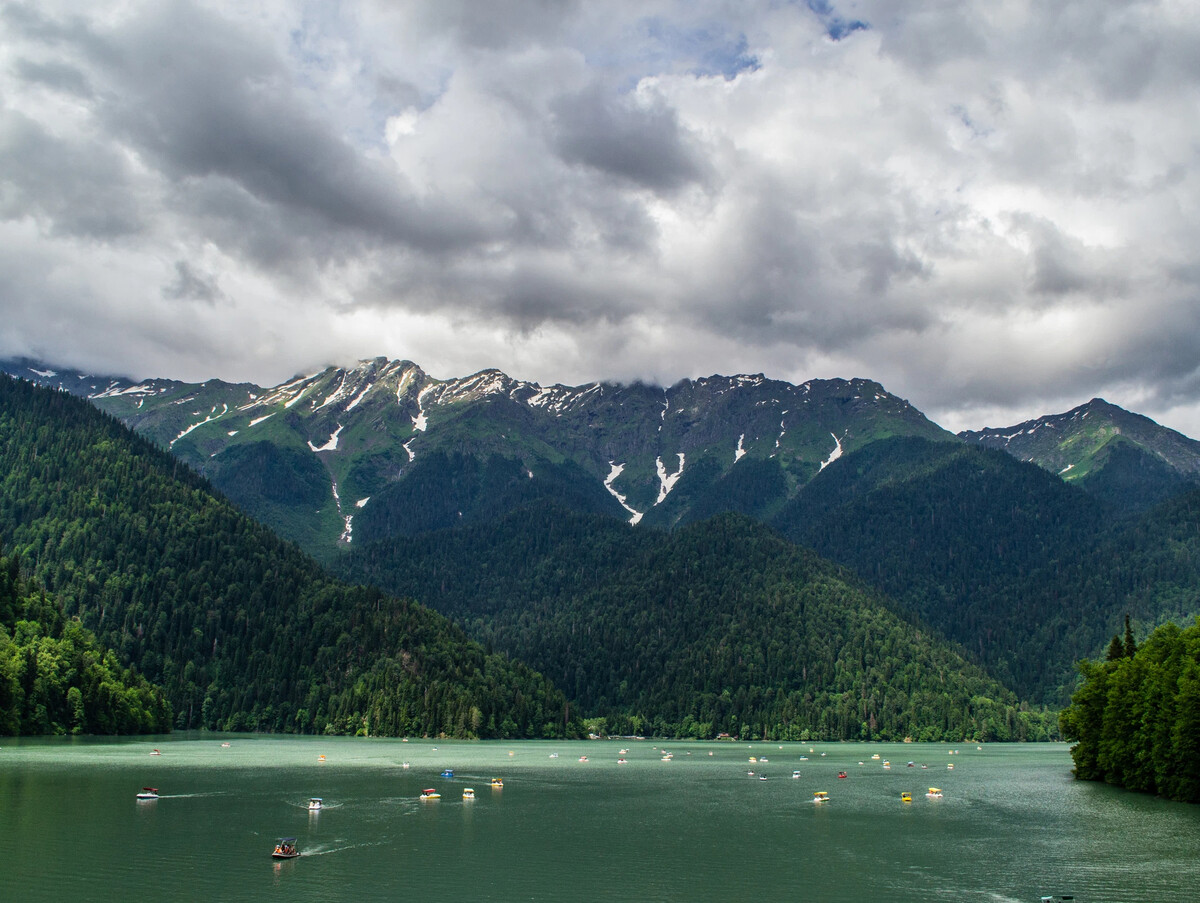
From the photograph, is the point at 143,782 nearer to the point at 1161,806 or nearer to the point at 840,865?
the point at 840,865

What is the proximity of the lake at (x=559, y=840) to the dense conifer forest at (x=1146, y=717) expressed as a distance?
473 centimetres

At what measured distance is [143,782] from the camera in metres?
137

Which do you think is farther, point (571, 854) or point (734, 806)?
point (734, 806)

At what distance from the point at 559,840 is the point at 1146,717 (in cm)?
8209

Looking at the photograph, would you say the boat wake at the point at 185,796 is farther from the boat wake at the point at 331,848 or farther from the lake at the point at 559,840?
the boat wake at the point at 331,848

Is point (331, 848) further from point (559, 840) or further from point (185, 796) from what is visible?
point (185, 796)

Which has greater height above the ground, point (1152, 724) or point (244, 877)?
point (1152, 724)

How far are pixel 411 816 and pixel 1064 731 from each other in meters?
128

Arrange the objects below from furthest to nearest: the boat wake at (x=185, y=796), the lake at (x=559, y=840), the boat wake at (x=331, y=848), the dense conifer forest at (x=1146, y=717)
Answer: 1. the dense conifer forest at (x=1146, y=717)
2. the boat wake at (x=185, y=796)
3. the boat wake at (x=331, y=848)
4. the lake at (x=559, y=840)

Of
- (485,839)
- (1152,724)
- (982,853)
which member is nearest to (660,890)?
(485,839)

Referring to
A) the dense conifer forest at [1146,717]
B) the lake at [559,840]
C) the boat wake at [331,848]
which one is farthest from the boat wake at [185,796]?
the dense conifer forest at [1146,717]

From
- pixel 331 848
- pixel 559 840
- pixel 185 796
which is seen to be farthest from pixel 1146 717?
pixel 185 796

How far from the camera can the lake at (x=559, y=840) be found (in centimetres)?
7806

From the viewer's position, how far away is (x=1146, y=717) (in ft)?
448
